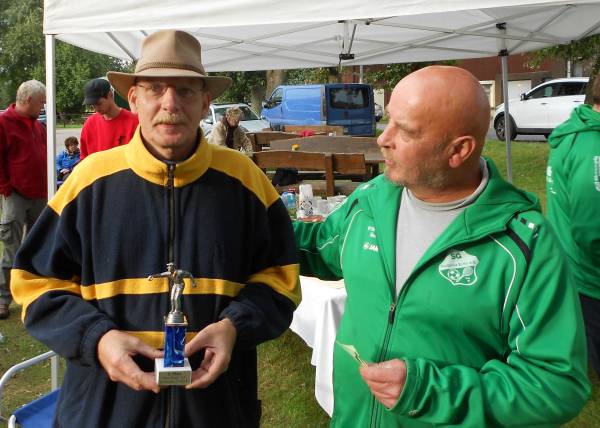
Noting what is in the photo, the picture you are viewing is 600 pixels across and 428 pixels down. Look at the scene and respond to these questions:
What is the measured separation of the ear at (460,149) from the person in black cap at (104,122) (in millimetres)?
4574

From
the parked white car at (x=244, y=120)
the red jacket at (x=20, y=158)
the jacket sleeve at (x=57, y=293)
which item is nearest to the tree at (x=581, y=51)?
the parked white car at (x=244, y=120)

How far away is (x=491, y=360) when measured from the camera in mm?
1524

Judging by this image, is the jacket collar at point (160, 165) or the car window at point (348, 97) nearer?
the jacket collar at point (160, 165)

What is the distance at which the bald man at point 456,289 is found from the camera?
144 centimetres

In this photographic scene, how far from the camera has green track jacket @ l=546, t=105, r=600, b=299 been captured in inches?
117

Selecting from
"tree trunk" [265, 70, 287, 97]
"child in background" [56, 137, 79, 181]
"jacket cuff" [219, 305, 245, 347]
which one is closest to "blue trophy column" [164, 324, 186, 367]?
"jacket cuff" [219, 305, 245, 347]

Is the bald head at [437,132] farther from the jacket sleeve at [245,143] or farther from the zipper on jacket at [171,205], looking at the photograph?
the jacket sleeve at [245,143]

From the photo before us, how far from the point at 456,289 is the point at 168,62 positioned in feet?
3.02

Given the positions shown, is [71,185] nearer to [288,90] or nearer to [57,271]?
[57,271]

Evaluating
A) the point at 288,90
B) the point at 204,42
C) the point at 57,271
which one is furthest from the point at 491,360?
the point at 288,90

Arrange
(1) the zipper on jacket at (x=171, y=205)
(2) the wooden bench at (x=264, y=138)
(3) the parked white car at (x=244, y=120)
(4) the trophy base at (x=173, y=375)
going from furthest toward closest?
(3) the parked white car at (x=244, y=120) → (2) the wooden bench at (x=264, y=138) → (1) the zipper on jacket at (x=171, y=205) → (4) the trophy base at (x=173, y=375)

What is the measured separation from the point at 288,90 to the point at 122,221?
60.4ft

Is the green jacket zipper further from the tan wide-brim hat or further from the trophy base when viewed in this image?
the tan wide-brim hat

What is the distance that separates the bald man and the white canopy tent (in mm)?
1816
